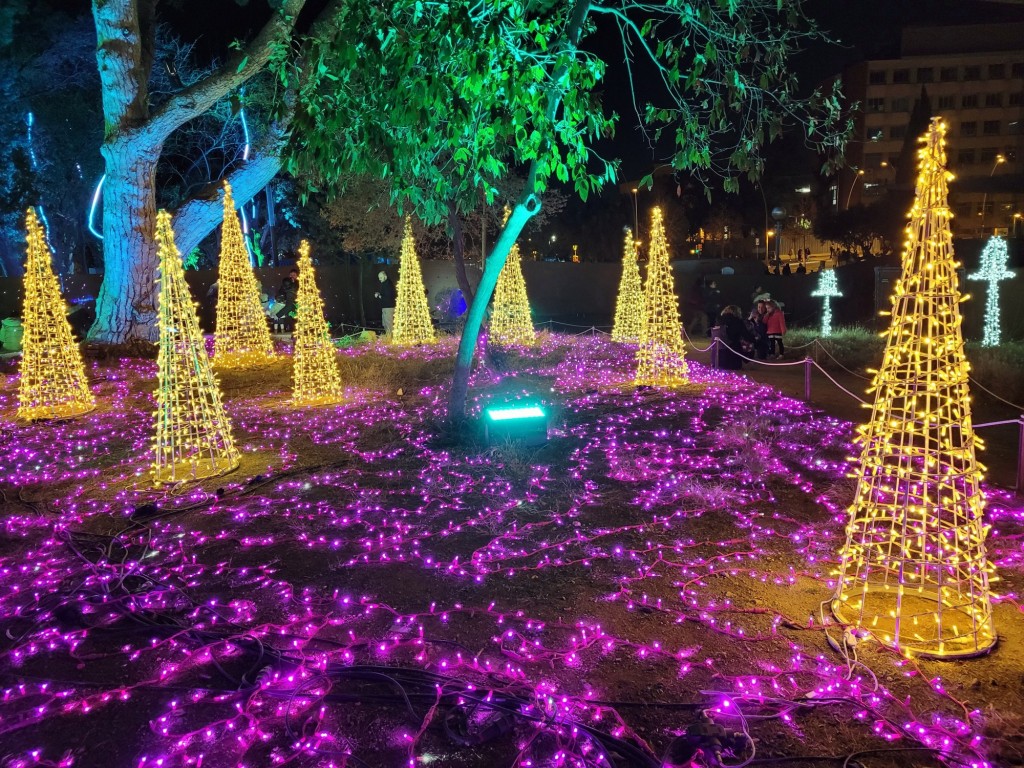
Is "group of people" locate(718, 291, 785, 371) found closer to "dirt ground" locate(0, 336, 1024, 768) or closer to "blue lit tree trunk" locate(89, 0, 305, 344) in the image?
"dirt ground" locate(0, 336, 1024, 768)

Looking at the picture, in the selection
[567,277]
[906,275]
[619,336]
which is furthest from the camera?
[567,277]

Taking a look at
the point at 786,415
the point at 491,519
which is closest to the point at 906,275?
the point at 491,519

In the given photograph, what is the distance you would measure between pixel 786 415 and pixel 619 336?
316 inches

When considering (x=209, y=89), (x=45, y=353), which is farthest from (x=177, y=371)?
(x=209, y=89)

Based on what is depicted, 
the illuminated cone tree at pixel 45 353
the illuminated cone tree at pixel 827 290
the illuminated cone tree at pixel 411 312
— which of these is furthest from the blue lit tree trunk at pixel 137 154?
the illuminated cone tree at pixel 827 290

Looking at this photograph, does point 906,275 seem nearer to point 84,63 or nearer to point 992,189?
point 84,63

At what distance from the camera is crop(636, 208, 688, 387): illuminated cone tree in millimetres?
10672

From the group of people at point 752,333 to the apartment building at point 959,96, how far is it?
199 feet

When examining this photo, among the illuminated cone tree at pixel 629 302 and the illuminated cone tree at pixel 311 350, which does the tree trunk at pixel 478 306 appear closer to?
the illuminated cone tree at pixel 311 350

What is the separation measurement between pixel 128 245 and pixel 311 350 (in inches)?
244

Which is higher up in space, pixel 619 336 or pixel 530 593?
pixel 619 336

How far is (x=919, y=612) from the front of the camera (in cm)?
386

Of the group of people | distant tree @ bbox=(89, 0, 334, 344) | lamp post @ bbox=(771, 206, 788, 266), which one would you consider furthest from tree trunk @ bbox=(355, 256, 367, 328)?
lamp post @ bbox=(771, 206, 788, 266)

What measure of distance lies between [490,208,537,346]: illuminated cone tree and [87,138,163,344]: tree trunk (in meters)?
7.10
